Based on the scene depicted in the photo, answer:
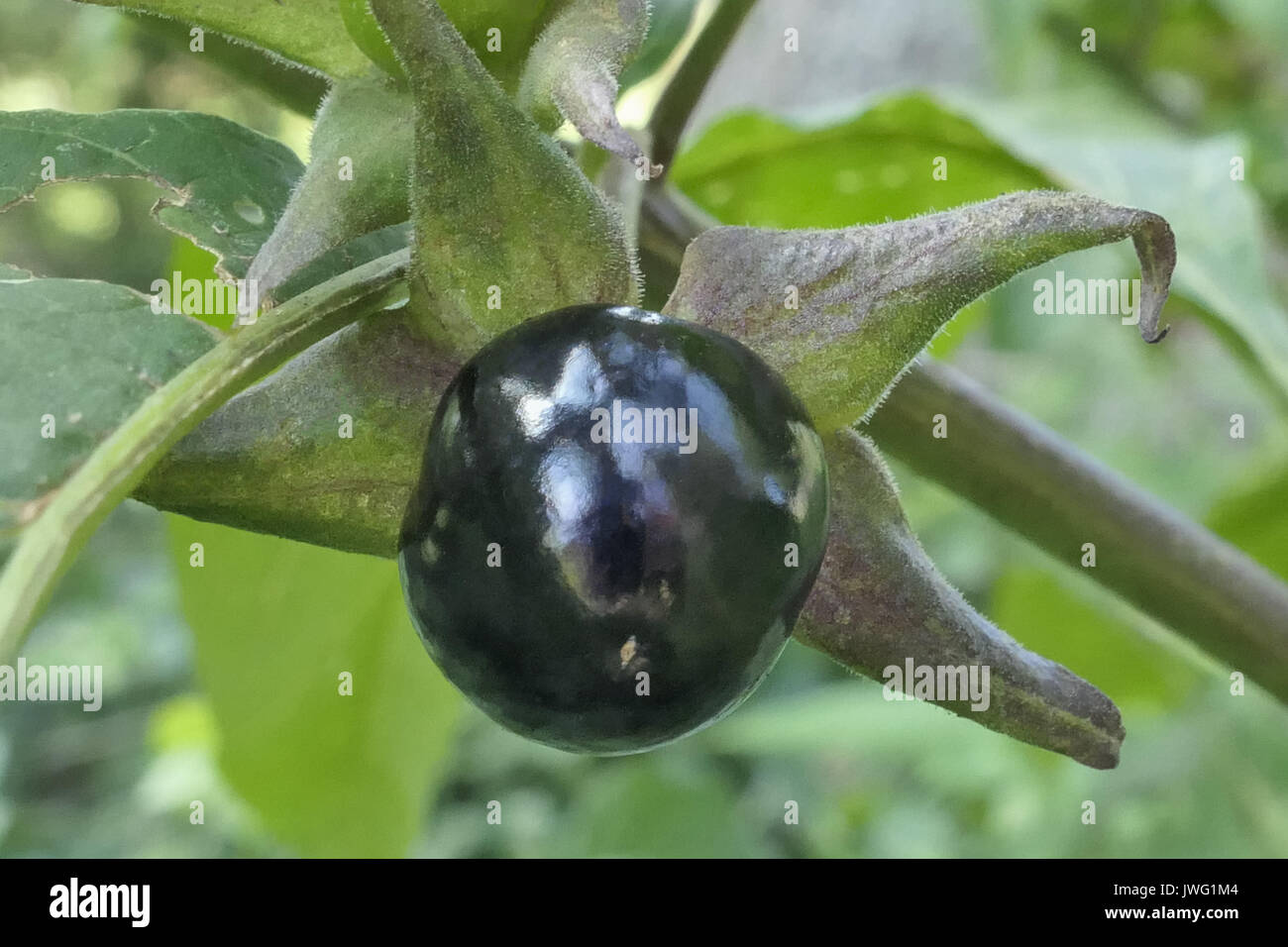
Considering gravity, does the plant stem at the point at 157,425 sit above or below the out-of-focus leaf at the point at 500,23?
below

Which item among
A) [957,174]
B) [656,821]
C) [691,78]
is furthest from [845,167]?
[656,821]

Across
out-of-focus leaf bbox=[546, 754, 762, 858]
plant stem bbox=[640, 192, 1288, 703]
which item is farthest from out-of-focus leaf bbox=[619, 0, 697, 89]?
out-of-focus leaf bbox=[546, 754, 762, 858]

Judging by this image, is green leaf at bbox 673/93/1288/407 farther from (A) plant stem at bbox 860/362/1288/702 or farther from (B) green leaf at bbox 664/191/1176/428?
(B) green leaf at bbox 664/191/1176/428

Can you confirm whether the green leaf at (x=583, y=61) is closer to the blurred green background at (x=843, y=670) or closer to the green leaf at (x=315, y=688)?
the blurred green background at (x=843, y=670)

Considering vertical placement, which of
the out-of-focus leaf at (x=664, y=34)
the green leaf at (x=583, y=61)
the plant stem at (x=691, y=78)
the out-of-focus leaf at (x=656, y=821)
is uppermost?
the out-of-focus leaf at (x=664, y=34)

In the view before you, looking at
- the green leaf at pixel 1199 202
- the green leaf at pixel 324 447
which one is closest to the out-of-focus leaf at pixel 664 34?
the green leaf at pixel 1199 202
